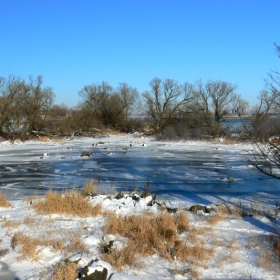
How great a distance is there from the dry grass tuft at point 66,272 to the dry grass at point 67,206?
3641mm

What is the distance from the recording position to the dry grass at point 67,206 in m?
8.91

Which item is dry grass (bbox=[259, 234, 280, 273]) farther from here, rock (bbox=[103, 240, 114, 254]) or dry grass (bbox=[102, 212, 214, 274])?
rock (bbox=[103, 240, 114, 254])

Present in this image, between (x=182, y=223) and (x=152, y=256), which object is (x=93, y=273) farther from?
(x=182, y=223)

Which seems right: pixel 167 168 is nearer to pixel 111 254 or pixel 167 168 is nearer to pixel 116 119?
pixel 111 254

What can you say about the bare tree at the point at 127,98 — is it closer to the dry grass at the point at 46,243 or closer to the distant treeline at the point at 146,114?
the distant treeline at the point at 146,114

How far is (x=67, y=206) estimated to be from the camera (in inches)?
361

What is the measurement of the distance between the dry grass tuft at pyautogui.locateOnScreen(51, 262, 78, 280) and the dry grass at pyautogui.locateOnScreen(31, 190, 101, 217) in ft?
11.9

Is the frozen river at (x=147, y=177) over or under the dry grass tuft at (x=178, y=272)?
under

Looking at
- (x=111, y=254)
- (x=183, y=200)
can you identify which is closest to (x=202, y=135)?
(x=183, y=200)

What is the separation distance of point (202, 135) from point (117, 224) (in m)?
37.9

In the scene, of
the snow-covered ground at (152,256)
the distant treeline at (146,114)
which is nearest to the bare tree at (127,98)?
the distant treeline at (146,114)

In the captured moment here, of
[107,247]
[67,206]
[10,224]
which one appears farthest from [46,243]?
[67,206]

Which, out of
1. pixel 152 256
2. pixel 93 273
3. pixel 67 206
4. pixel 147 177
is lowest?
pixel 147 177

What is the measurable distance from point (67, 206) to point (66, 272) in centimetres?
433
